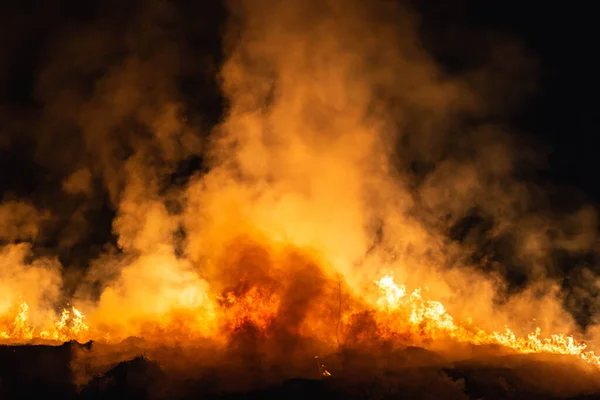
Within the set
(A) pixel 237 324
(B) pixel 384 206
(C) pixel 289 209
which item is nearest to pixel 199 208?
(C) pixel 289 209

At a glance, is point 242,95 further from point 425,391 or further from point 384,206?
point 425,391

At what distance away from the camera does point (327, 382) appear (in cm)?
1309

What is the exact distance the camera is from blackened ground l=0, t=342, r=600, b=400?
505 inches

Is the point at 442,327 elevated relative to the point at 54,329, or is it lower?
elevated

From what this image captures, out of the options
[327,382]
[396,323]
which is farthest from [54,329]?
[396,323]

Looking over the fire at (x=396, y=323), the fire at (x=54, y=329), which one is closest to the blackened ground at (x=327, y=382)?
the fire at (x=396, y=323)

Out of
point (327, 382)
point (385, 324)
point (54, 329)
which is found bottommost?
point (327, 382)

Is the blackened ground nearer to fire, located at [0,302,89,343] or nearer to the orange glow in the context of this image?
the orange glow

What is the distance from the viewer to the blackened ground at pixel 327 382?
12.8m

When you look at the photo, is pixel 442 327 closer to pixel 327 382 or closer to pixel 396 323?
pixel 396 323

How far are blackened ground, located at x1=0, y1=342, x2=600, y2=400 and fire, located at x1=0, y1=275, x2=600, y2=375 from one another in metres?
1.96

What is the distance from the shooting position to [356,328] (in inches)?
661

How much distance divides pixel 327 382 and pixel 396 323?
4485 mm

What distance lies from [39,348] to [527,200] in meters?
18.9
